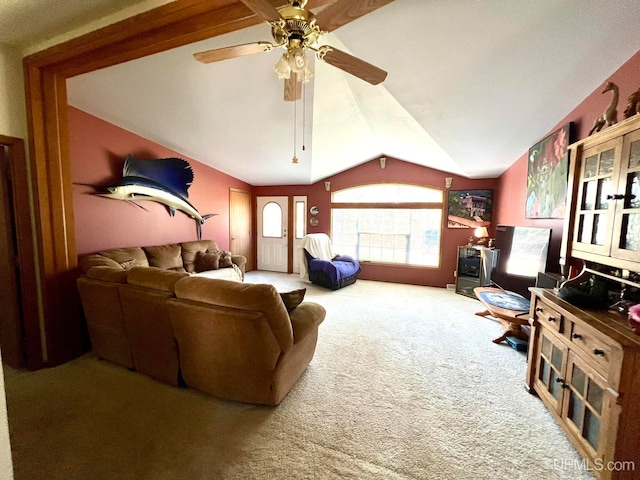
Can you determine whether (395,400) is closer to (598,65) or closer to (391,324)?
(391,324)

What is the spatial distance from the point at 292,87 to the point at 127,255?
10.1 ft

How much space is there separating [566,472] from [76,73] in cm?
447

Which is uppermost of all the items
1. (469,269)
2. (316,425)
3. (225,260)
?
(225,260)

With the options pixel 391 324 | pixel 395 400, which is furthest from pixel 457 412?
pixel 391 324

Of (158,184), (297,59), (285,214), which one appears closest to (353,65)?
(297,59)

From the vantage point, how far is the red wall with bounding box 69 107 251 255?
3244mm

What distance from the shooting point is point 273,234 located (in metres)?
6.85

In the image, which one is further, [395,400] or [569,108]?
[569,108]

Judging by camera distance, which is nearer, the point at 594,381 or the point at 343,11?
the point at 343,11

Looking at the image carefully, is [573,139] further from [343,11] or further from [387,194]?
[387,194]

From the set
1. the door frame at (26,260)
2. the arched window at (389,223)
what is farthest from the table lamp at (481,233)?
→ the door frame at (26,260)

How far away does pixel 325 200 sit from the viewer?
247 inches

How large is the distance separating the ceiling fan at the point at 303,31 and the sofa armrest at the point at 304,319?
5.68 feet

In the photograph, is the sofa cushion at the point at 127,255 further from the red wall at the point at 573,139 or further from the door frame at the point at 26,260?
the red wall at the point at 573,139
